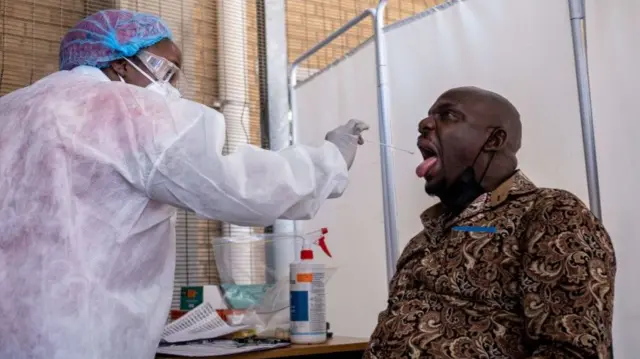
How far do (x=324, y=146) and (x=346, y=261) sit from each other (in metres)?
1.37

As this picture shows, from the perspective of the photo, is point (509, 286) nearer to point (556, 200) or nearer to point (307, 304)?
point (556, 200)

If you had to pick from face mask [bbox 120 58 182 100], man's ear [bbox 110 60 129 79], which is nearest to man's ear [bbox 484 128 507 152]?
face mask [bbox 120 58 182 100]

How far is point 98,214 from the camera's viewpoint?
4.34 ft

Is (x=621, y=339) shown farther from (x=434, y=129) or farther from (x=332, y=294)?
(x=332, y=294)

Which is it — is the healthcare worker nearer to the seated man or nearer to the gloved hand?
the gloved hand

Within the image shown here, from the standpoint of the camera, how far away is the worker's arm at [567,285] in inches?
45.9

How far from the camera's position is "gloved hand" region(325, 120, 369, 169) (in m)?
1.63

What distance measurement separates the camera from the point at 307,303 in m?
1.69

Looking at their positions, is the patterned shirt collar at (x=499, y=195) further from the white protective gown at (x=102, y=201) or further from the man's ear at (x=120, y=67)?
the man's ear at (x=120, y=67)

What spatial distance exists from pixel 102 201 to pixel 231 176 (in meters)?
0.26

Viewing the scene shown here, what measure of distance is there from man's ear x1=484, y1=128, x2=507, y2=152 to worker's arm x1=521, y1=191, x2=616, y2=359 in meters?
0.30

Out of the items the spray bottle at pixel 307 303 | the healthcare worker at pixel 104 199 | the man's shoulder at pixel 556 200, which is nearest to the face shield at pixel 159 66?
the healthcare worker at pixel 104 199

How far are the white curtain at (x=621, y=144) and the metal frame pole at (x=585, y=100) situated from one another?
1.1 inches

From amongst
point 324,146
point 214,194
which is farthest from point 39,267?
point 324,146
